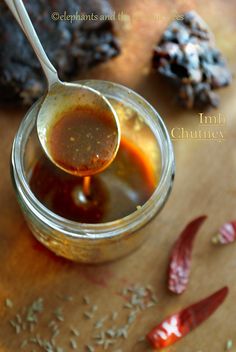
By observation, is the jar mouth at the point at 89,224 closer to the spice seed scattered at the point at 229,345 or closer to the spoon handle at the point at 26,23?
the spoon handle at the point at 26,23

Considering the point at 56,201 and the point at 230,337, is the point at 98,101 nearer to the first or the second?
the point at 56,201

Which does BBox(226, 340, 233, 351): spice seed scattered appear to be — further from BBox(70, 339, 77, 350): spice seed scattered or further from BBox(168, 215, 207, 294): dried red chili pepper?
BBox(70, 339, 77, 350): spice seed scattered

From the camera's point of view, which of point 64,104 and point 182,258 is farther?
point 182,258

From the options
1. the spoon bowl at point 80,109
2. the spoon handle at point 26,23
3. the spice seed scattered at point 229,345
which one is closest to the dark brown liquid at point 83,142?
the spoon bowl at point 80,109

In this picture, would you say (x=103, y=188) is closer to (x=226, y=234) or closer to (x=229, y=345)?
(x=226, y=234)

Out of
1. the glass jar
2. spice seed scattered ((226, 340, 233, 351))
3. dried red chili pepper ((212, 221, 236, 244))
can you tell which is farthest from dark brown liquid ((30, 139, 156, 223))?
spice seed scattered ((226, 340, 233, 351))

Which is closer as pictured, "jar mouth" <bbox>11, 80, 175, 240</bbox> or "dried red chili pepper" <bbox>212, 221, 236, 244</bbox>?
"jar mouth" <bbox>11, 80, 175, 240</bbox>

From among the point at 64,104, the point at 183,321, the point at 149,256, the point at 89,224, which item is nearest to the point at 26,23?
the point at 64,104
